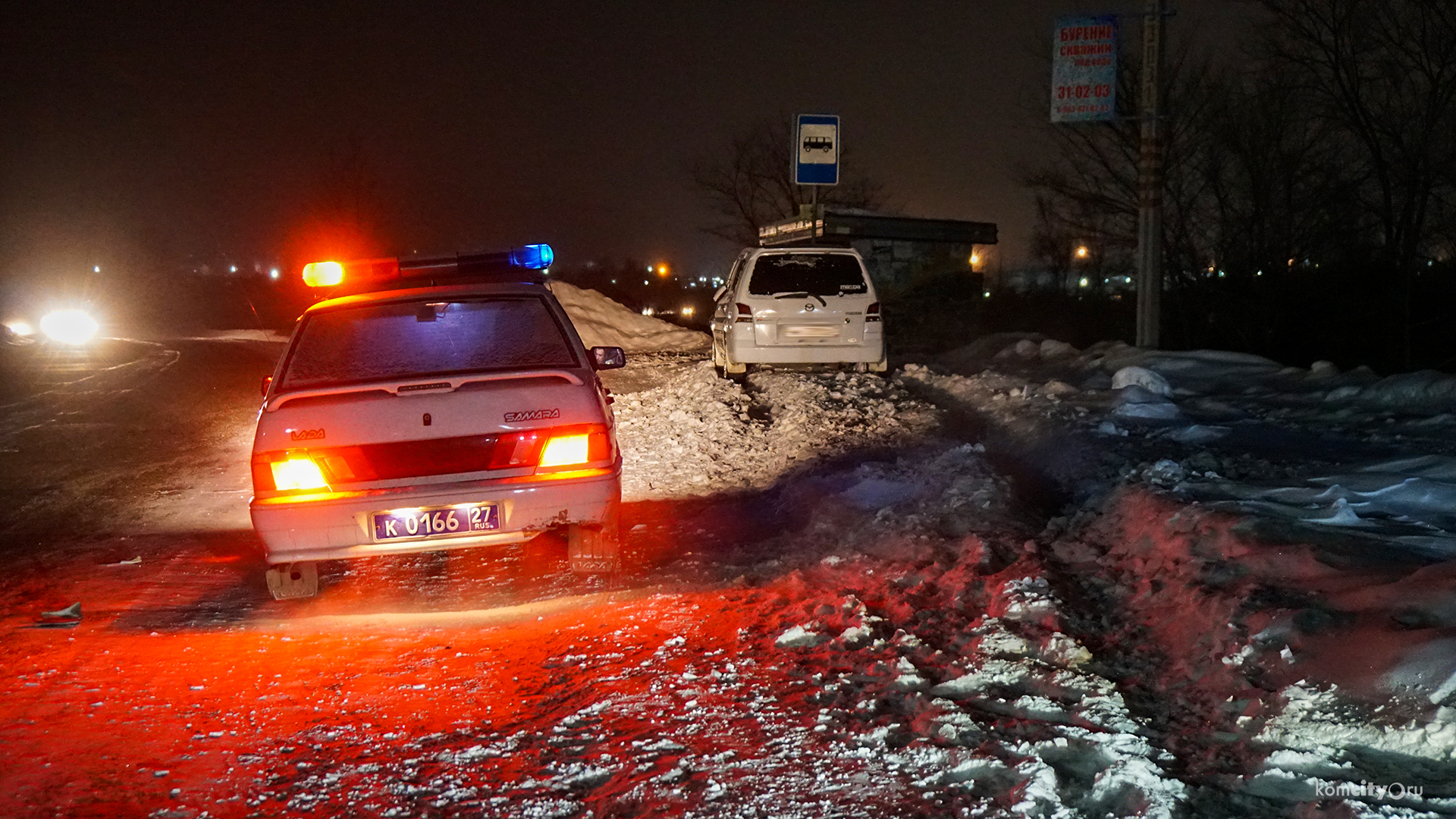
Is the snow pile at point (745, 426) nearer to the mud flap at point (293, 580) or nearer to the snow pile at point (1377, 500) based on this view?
the mud flap at point (293, 580)

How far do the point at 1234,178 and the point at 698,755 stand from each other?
23147 mm

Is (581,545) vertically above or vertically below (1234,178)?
below

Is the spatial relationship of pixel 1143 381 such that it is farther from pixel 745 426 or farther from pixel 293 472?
pixel 293 472

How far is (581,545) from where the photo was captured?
18.8 feet

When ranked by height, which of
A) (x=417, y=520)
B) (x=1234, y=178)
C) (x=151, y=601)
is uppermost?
(x=1234, y=178)

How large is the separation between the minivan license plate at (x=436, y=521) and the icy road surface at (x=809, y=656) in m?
0.49

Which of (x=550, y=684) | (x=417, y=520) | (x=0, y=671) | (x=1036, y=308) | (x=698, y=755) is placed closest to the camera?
(x=698, y=755)

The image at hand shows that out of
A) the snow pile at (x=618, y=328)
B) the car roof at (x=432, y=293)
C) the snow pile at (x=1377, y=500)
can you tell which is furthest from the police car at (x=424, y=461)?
the snow pile at (x=618, y=328)

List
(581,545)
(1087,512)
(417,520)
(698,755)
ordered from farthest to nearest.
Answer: (1087,512)
(581,545)
(417,520)
(698,755)

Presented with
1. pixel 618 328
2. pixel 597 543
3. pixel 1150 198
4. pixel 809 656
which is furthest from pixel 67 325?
pixel 809 656

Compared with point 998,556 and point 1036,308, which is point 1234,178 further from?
point 998,556

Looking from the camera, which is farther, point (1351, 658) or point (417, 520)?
point (417, 520)

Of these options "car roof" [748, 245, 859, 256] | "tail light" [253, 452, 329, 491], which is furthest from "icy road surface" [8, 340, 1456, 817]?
"car roof" [748, 245, 859, 256]

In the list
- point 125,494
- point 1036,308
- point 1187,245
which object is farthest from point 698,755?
point 1036,308
